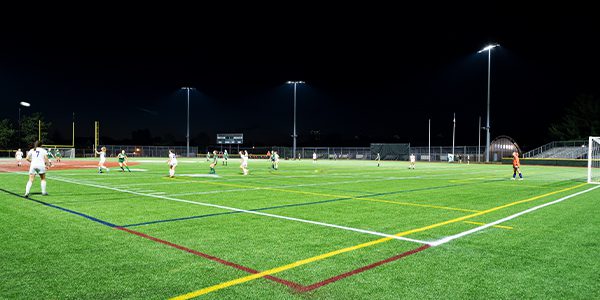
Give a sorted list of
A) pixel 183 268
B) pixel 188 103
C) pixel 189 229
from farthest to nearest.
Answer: pixel 188 103 → pixel 189 229 → pixel 183 268

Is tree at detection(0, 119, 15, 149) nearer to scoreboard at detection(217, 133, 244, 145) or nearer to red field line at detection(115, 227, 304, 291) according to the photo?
scoreboard at detection(217, 133, 244, 145)

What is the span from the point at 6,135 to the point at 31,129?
503 cm

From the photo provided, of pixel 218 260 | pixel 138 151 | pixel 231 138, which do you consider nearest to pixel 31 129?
pixel 138 151

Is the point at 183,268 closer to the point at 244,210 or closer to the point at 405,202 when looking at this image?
the point at 244,210

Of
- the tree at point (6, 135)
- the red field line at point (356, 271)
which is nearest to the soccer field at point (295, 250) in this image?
the red field line at point (356, 271)

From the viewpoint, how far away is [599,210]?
10.3 metres

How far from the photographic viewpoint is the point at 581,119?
253 feet

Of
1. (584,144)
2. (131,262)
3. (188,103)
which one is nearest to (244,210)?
(131,262)

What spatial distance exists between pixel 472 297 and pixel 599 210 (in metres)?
8.66

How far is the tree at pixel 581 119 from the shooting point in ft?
247

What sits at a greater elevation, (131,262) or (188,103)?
(188,103)

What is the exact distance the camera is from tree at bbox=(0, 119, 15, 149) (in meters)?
81.6

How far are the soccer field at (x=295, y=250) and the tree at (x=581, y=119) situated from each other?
264 feet

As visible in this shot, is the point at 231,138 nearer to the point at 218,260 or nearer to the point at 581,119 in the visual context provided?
the point at 581,119
